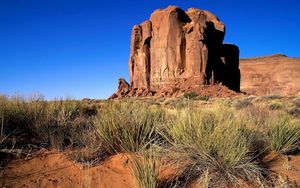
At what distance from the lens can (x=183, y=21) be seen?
4659 cm

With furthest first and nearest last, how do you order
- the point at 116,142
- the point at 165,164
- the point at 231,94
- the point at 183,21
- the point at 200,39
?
the point at 183,21
the point at 200,39
the point at 231,94
the point at 116,142
the point at 165,164

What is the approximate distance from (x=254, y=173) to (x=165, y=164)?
110cm

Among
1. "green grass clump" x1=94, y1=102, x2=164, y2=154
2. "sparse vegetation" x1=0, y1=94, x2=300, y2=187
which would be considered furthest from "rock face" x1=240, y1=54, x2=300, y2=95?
"green grass clump" x1=94, y1=102, x2=164, y2=154

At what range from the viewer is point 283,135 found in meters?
5.50

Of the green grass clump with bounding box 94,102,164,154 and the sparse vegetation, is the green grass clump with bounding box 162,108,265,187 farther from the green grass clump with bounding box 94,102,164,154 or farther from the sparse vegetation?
the green grass clump with bounding box 94,102,164,154

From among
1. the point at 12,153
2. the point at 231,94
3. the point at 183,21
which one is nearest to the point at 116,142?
the point at 12,153

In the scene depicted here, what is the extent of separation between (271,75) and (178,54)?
49417 mm

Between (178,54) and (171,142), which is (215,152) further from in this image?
(178,54)

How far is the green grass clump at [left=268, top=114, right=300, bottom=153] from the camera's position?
5219mm

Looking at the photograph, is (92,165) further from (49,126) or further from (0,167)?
(49,126)

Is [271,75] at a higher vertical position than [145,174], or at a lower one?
higher

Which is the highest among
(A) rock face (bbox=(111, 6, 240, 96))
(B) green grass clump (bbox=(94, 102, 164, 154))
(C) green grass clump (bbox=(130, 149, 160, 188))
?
(A) rock face (bbox=(111, 6, 240, 96))

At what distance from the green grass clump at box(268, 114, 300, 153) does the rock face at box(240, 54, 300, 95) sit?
7649 cm

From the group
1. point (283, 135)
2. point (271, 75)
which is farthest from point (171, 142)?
point (271, 75)
